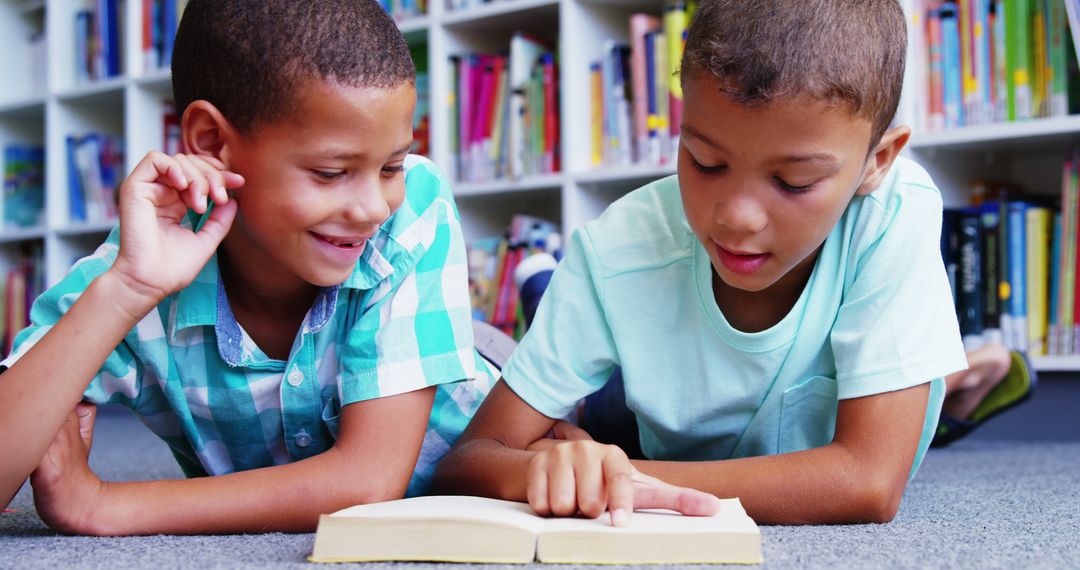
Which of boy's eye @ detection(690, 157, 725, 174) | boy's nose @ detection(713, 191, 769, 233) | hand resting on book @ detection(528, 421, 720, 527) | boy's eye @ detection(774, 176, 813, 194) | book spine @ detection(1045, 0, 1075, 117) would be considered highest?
book spine @ detection(1045, 0, 1075, 117)

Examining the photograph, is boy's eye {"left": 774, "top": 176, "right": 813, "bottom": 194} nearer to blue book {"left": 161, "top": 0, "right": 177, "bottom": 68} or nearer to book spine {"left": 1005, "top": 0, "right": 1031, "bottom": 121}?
book spine {"left": 1005, "top": 0, "right": 1031, "bottom": 121}

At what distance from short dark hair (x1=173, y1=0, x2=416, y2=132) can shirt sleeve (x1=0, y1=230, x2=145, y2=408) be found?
190mm

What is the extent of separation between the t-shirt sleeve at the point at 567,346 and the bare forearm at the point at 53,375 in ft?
1.27

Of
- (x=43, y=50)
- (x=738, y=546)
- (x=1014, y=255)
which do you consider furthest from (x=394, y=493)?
(x=43, y=50)

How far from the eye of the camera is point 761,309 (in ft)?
3.39

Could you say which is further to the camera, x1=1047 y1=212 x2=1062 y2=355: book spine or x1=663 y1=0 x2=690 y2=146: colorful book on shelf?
x1=663 y1=0 x2=690 y2=146: colorful book on shelf

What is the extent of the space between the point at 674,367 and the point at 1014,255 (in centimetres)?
120

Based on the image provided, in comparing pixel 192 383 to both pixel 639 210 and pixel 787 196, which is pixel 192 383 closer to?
pixel 639 210

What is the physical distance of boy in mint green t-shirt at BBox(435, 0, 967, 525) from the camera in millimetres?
836

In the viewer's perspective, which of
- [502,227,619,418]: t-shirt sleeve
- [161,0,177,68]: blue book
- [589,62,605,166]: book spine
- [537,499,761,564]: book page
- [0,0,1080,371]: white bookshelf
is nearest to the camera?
[537,499,761,564]: book page

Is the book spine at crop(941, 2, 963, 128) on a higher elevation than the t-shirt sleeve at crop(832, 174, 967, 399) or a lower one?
higher

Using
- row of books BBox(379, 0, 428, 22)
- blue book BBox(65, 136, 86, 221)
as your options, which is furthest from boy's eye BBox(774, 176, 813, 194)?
blue book BBox(65, 136, 86, 221)

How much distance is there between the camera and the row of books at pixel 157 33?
9.57ft

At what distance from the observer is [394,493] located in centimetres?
91
